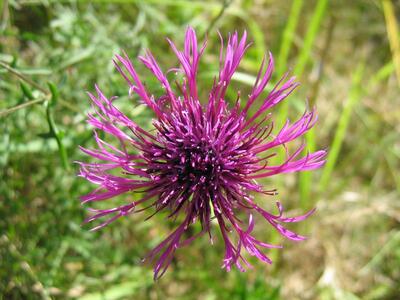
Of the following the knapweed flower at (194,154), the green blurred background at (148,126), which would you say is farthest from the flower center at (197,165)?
the green blurred background at (148,126)

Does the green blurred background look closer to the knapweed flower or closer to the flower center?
the knapweed flower

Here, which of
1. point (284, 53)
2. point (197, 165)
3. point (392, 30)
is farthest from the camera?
point (392, 30)

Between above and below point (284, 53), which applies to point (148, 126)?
below

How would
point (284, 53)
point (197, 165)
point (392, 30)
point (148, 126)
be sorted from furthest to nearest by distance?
point (392, 30)
point (284, 53)
point (148, 126)
point (197, 165)

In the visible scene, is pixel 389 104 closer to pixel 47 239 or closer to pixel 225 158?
pixel 225 158

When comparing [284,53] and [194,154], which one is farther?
[284,53]

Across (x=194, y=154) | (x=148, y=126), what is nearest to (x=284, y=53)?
(x=148, y=126)

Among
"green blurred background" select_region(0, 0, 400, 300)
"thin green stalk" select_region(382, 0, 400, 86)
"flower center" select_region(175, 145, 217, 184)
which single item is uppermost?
"thin green stalk" select_region(382, 0, 400, 86)

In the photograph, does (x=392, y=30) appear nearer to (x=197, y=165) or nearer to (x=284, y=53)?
(x=284, y=53)

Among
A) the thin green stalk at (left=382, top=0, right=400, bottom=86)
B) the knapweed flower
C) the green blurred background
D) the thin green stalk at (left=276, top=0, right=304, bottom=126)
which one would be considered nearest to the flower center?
the knapweed flower
